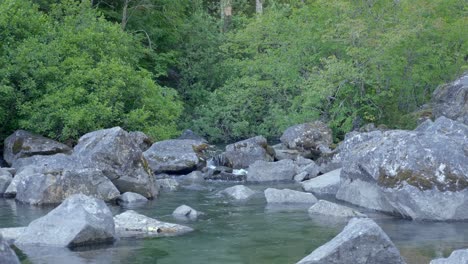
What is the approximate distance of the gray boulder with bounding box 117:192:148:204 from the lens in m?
17.7

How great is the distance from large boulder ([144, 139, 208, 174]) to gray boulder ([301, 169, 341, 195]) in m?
4.10

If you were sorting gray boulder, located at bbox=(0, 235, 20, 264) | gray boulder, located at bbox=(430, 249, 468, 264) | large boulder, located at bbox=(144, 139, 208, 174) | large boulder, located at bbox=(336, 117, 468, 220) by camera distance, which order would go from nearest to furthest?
1. gray boulder, located at bbox=(0, 235, 20, 264)
2. gray boulder, located at bbox=(430, 249, 468, 264)
3. large boulder, located at bbox=(336, 117, 468, 220)
4. large boulder, located at bbox=(144, 139, 208, 174)

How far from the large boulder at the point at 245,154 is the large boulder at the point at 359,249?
521 inches

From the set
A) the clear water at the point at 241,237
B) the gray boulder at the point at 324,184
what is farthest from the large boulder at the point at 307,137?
the clear water at the point at 241,237

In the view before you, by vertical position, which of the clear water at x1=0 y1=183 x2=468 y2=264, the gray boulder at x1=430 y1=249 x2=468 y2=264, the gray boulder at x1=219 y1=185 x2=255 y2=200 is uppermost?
the gray boulder at x1=430 y1=249 x2=468 y2=264

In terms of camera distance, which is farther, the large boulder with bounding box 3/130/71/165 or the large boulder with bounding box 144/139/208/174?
the large boulder with bounding box 3/130/71/165

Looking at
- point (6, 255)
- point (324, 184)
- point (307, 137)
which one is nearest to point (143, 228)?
point (6, 255)

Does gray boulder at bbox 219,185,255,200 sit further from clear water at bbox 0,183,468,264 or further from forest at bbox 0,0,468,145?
forest at bbox 0,0,468,145

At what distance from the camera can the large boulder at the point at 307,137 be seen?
27.2 metres

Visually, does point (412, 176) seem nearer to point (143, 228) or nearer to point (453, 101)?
point (143, 228)

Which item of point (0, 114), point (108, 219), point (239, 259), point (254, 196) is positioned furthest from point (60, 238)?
point (0, 114)

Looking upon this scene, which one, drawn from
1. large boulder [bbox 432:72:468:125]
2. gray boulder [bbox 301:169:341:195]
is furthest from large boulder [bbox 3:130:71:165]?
large boulder [bbox 432:72:468:125]

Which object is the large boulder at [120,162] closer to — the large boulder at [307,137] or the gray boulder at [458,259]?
the large boulder at [307,137]

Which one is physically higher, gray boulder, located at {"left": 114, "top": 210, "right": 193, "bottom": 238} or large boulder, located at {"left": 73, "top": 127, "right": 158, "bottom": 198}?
large boulder, located at {"left": 73, "top": 127, "right": 158, "bottom": 198}
